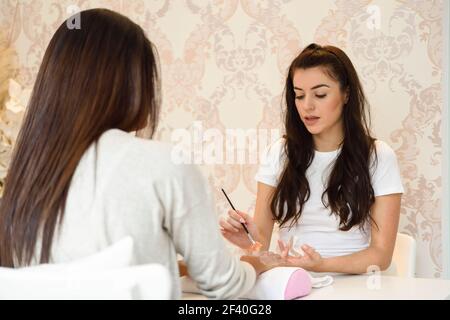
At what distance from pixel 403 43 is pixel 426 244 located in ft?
2.38

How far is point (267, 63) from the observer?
91.0 inches

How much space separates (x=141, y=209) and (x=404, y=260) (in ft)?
3.69

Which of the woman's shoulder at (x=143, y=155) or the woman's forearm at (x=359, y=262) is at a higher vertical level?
the woman's shoulder at (x=143, y=155)

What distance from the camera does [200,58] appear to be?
240cm

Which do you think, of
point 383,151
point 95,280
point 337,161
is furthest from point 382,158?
point 95,280

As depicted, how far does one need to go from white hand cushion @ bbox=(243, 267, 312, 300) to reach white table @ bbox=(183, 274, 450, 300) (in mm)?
27

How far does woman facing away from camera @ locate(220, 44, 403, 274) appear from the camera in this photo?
1749 mm

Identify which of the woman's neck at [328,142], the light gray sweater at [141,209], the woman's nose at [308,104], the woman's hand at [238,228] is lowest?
the woman's hand at [238,228]

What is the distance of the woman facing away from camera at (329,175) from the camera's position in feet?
5.74

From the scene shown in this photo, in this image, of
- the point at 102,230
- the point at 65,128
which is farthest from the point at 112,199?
the point at 65,128

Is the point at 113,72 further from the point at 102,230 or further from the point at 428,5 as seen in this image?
the point at 428,5

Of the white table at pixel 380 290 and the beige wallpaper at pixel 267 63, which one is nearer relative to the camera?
the white table at pixel 380 290

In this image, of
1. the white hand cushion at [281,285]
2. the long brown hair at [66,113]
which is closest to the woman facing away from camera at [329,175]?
the white hand cushion at [281,285]

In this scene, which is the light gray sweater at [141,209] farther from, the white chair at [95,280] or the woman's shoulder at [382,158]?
Result: the woman's shoulder at [382,158]
